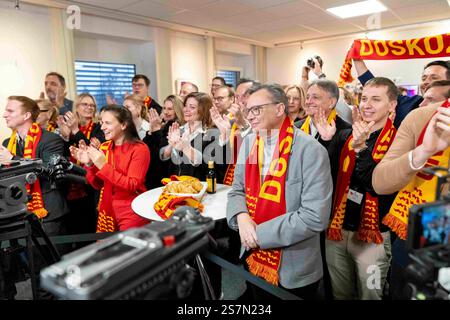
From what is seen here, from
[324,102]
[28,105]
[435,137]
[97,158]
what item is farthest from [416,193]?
[28,105]

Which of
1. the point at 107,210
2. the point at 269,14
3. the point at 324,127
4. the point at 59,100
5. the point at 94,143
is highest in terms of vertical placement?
the point at 269,14

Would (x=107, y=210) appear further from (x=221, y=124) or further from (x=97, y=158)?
(x=221, y=124)

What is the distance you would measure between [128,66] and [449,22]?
673cm

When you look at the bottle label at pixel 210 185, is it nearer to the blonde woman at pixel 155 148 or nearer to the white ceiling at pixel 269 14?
the blonde woman at pixel 155 148

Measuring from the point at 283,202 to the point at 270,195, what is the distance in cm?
7

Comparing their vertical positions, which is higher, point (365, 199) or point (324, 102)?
point (324, 102)


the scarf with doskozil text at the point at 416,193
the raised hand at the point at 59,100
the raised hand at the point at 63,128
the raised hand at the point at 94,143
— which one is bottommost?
the scarf with doskozil text at the point at 416,193

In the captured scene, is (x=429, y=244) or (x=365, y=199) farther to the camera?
(x=365, y=199)

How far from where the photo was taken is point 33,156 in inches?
94.6

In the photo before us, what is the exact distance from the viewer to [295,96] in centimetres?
288

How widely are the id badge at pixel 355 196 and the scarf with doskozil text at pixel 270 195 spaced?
570 mm

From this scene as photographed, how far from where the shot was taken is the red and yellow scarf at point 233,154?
247 centimetres

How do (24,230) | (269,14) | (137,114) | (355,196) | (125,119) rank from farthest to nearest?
(269,14) < (137,114) < (125,119) < (355,196) < (24,230)

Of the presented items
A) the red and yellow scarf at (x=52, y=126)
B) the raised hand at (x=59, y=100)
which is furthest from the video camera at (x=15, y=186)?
the raised hand at (x=59, y=100)
